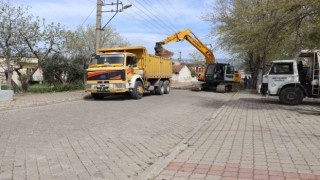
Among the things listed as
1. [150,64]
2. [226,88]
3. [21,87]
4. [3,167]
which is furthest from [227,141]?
[226,88]

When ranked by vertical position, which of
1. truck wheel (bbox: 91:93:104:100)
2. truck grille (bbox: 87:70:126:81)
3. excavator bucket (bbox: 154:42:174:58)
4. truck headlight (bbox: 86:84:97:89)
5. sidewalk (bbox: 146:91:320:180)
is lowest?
sidewalk (bbox: 146:91:320:180)

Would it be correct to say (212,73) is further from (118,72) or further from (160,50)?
(118,72)

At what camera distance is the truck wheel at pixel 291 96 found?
59.9ft

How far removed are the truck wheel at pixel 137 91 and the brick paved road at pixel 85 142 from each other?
6.47 m

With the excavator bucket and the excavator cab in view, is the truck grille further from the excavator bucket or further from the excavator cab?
the excavator cab

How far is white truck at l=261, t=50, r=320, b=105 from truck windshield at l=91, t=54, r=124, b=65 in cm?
744

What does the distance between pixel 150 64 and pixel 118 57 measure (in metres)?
3.68

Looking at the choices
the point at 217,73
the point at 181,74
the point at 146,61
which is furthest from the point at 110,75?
the point at 181,74

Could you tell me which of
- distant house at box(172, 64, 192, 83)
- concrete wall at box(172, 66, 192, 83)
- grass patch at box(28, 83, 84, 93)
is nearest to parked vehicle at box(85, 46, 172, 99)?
grass patch at box(28, 83, 84, 93)

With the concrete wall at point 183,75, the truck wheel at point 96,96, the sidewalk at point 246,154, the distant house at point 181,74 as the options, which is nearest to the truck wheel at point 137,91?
the truck wheel at point 96,96

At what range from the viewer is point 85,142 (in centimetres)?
802

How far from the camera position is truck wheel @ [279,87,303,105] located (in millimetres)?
18266

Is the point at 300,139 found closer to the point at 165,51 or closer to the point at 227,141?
the point at 227,141

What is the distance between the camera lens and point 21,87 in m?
25.1
